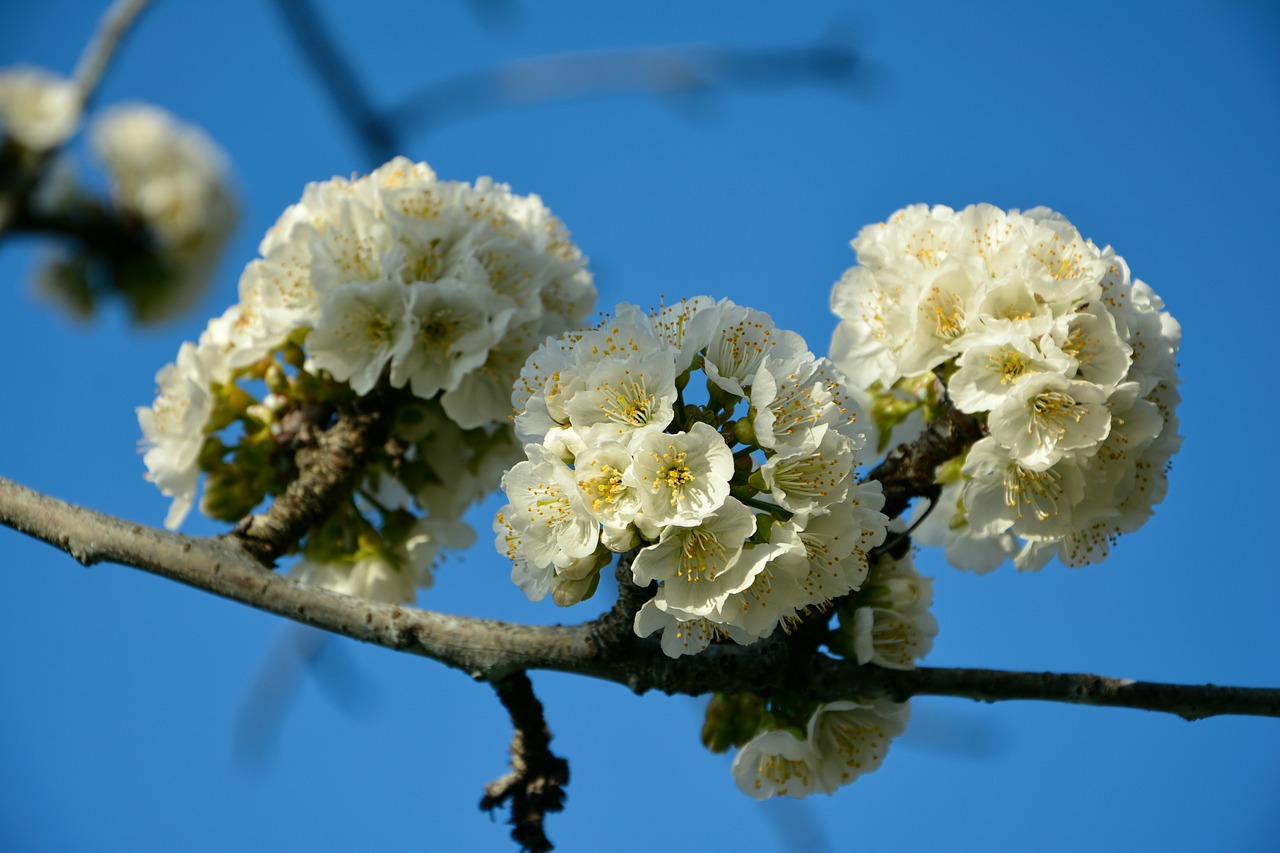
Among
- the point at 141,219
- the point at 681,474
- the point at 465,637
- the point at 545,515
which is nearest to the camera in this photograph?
the point at 681,474

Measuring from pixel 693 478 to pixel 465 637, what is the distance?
79 cm

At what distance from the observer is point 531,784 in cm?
293

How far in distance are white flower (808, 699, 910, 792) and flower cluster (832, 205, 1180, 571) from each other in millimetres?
569

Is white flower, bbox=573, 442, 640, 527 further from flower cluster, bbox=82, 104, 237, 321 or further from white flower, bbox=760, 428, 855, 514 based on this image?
flower cluster, bbox=82, 104, 237, 321

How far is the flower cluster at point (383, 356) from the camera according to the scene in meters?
3.35

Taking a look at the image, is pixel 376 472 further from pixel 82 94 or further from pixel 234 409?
pixel 82 94

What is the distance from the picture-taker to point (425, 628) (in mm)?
2611

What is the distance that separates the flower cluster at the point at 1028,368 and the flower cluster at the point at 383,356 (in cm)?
115

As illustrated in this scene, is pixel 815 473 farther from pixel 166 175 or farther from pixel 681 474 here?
pixel 166 175

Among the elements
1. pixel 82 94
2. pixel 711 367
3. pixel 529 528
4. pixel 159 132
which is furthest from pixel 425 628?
pixel 159 132

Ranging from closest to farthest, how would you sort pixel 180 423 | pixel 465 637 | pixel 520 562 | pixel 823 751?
1. pixel 520 562
2. pixel 465 637
3. pixel 823 751
4. pixel 180 423

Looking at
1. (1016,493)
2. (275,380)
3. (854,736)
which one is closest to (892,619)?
(854,736)

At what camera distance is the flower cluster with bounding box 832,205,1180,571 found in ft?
8.80

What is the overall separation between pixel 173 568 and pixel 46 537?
1.04ft
